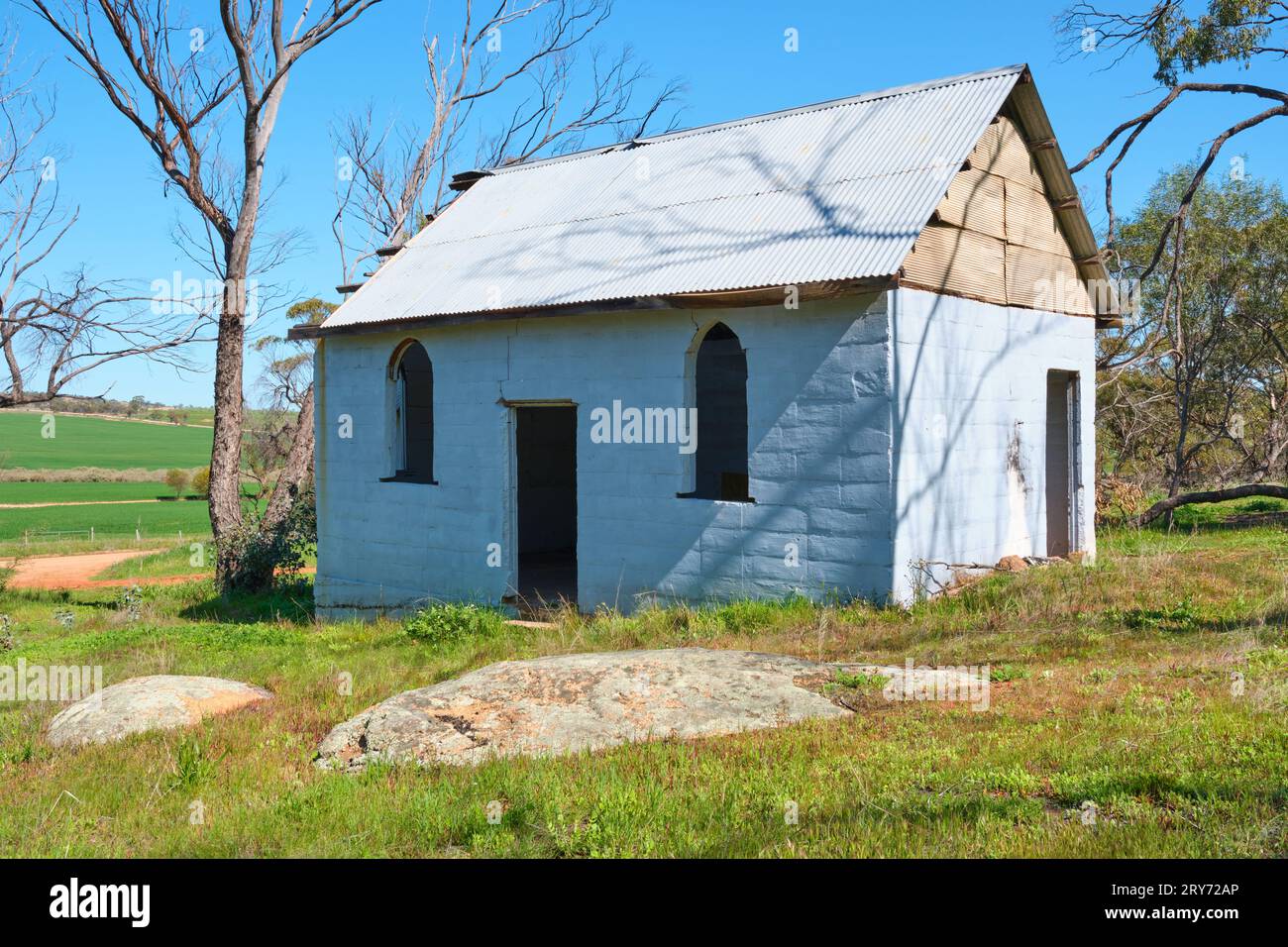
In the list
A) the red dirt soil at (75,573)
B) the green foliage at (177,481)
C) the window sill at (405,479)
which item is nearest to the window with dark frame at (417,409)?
the window sill at (405,479)

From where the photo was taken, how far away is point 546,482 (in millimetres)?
20312

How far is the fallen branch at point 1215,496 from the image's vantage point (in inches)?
627

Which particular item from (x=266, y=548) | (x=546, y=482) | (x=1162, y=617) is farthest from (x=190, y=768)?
(x=266, y=548)

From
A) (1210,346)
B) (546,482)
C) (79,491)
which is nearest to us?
(546,482)

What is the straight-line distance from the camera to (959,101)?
13.1 meters

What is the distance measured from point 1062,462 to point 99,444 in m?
91.3

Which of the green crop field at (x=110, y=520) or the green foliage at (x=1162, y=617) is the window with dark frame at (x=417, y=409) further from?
the green crop field at (x=110, y=520)

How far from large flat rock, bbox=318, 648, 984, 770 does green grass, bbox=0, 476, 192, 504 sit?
55.6m

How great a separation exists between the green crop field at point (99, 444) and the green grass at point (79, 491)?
639 centimetres

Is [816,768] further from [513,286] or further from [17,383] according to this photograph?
[17,383]

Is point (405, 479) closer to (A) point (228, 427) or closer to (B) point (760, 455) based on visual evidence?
(B) point (760, 455)

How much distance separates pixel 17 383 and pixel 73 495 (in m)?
43.1

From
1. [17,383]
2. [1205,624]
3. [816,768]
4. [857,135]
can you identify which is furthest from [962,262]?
[17,383]

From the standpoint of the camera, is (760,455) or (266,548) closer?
(760,455)
